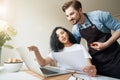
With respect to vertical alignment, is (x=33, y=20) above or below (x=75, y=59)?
above

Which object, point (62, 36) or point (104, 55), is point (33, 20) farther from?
point (104, 55)

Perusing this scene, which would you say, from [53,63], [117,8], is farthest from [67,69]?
[117,8]

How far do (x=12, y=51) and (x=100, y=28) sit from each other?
912 millimetres

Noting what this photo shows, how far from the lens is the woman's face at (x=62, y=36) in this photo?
1.51m

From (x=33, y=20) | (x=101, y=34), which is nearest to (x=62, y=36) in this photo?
(x=101, y=34)

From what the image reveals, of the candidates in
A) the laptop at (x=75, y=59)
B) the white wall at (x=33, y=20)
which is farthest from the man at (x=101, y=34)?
the white wall at (x=33, y=20)

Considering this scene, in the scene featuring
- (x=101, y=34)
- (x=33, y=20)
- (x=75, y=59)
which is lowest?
(x=75, y=59)

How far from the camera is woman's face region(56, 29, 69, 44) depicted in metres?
1.51

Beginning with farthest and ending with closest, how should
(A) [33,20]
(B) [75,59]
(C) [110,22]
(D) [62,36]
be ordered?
(A) [33,20], (D) [62,36], (C) [110,22], (B) [75,59]

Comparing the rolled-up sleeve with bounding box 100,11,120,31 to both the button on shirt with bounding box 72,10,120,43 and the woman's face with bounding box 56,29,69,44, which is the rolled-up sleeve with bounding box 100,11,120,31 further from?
the woman's face with bounding box 56,29,69,44

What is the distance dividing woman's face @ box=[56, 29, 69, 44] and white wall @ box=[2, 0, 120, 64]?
1.44 ft

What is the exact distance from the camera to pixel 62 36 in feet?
5.01

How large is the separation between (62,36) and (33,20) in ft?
1.68

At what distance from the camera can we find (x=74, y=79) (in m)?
0.95
